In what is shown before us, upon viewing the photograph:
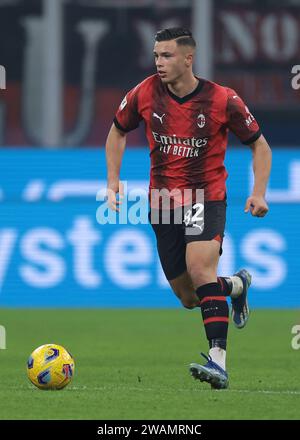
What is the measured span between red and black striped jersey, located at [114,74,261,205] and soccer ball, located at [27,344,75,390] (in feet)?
4.67

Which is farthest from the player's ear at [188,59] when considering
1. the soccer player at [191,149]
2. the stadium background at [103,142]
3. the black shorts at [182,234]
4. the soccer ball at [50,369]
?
the stadium background at [103,142]

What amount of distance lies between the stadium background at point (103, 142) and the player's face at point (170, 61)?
613 centimetres

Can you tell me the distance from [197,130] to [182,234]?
→ 0.68 metres

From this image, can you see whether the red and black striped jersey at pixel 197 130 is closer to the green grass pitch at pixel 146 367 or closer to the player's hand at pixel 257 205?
the player's hand at pixel 257 205

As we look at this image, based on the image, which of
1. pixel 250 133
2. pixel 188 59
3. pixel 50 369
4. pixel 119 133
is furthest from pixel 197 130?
pixel 50 369

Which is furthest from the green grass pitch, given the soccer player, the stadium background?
the soccer player

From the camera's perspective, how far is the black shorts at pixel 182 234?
30.9 feet

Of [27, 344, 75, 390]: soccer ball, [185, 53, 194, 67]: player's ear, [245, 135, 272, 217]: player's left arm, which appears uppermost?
[185, 53, 194, 67]: player's ear

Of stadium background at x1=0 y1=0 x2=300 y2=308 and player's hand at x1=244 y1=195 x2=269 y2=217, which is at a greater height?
player's hand at x1=244 y1=195 x2=269 y2=217

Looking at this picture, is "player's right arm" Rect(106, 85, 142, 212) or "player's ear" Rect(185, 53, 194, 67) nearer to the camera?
"player's ear" Rect(185, 53, 194, 67)

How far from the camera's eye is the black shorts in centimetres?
942

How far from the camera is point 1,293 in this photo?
15.6 meters

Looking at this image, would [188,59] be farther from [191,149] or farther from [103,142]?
[103,142]

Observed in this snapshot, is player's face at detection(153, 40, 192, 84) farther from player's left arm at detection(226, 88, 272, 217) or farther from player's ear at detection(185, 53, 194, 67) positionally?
player's left arm at detection(226, 88, 272, 217)
